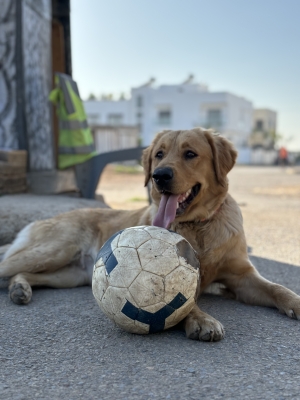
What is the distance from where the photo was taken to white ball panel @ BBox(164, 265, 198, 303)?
→ 3146mm

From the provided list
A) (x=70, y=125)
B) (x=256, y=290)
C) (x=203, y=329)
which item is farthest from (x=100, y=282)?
(x=70, y=125)

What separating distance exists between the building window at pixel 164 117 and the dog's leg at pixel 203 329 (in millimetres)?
70448

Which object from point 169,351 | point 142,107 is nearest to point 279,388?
point 169,351

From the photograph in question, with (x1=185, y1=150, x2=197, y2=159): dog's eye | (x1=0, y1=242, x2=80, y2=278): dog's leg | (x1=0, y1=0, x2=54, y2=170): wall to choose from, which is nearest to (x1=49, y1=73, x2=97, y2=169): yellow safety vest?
(x1=0, y1=0, x2=54, y2=170): wall

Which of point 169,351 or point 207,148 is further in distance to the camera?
point 207,148

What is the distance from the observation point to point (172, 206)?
4168 millimetres

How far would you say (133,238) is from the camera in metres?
3.32

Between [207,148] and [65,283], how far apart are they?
1.89m

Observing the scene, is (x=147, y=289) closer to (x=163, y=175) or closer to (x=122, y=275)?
(x=122, y=275)

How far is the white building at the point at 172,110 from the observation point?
72.0 metres

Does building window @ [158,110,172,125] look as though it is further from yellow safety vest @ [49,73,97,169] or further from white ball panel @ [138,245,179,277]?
white ball panel @ [138,245,179,277]

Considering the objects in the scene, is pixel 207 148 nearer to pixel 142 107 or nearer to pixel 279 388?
pixel 279 388

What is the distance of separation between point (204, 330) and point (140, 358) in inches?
19.7

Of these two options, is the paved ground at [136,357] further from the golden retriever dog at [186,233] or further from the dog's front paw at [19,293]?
the golden retriever dog at [186,233]
